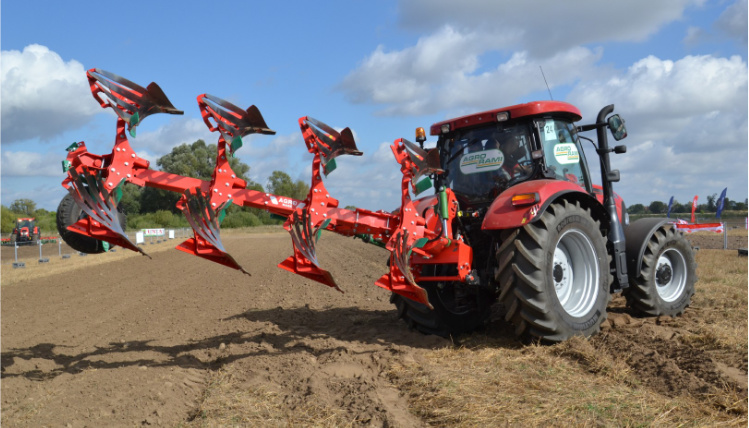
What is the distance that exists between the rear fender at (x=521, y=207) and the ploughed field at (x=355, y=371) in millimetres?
1038

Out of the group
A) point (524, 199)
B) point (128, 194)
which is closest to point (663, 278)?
point (524, 199)

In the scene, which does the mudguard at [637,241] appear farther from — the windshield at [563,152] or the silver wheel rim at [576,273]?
the silver wheel rim at [576,273]

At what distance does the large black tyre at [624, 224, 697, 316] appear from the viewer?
239 inches

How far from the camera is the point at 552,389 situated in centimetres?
378

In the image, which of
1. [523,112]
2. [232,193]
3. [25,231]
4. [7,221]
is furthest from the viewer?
[7,221]

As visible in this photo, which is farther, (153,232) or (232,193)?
(153,232)

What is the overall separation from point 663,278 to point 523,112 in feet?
8.76

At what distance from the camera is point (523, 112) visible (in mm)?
5324

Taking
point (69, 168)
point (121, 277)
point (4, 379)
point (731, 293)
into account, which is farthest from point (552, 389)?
point (121, 277)

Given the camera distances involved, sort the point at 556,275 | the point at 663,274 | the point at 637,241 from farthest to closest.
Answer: the point at 663,274
the point at 637,241
the point at 556,275

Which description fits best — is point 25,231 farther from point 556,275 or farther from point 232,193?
point 556,275

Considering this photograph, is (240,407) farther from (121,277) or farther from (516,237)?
(121,277)

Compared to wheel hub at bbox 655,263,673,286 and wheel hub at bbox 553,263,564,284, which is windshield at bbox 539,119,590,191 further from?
wheel hub at bbox 655,263,673,286

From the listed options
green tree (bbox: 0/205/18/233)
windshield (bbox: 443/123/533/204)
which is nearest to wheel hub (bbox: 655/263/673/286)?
windshield (bbox: 443/123/533/204)
